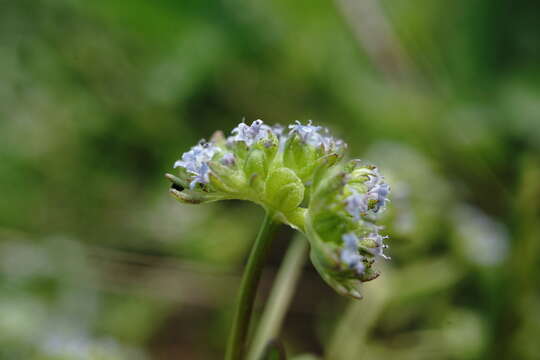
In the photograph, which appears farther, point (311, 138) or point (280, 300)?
point (280, 300)

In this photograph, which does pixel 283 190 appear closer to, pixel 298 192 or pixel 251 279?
pixel 298 192

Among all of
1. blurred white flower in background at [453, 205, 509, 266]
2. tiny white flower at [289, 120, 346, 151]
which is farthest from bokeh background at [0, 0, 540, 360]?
tiny white flower at [289, 120, 346, 151]

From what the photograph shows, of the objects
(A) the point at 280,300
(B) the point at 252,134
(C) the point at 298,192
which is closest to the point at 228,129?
(A) the point at 280,300

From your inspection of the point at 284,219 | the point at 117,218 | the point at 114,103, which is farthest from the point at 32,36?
the point at 284,219

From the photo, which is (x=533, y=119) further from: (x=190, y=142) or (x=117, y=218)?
(x=117, y=218)

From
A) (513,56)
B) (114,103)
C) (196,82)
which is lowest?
(114,103)

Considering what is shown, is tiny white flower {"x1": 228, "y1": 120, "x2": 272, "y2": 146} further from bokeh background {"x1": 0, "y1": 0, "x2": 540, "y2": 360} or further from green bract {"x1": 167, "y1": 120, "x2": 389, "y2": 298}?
bokeh background {"x1": 0, "y1": 0, "x2": 540, "y2": 360}
